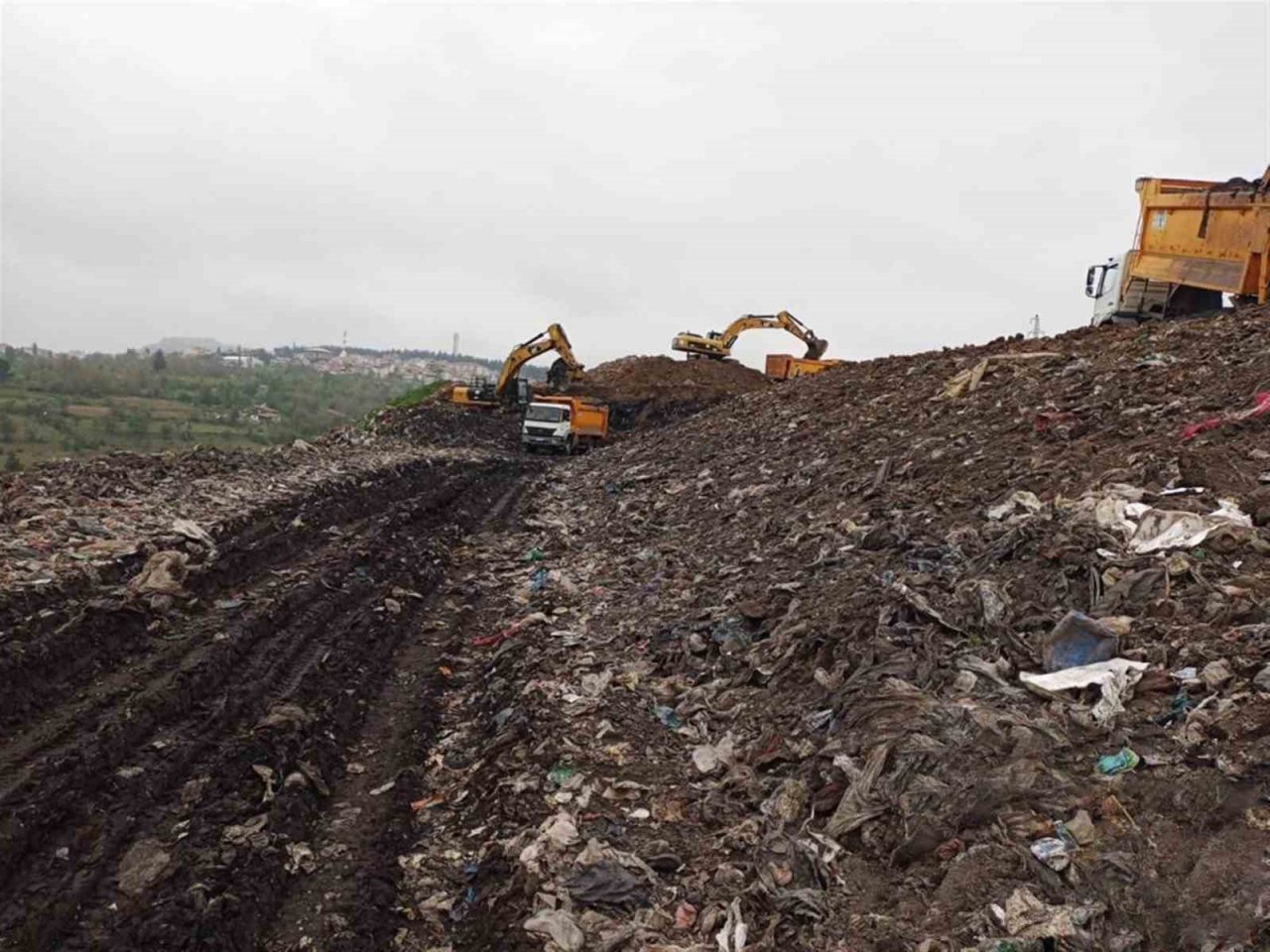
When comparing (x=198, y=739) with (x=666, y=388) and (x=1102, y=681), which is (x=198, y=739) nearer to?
(x=1102, y=681)

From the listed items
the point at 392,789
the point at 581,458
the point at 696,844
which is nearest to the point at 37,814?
the point at 392,789

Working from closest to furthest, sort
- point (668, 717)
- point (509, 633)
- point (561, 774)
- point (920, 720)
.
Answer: point (920, 720), point (561, 774), point (668, 717), point (509, 633)

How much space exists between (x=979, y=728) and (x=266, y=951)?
121 inches

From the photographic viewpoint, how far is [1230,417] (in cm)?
580

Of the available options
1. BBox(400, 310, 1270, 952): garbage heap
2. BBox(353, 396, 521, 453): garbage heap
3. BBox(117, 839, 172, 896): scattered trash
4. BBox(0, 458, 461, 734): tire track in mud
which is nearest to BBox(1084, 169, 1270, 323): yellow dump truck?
BBox(400, 310, 1270, 952): garbage heap

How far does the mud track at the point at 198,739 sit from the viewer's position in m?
3.25

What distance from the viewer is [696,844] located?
3627mm

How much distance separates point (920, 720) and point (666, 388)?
74.7 feet

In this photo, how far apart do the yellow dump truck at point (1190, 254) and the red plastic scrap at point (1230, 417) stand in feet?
17.2

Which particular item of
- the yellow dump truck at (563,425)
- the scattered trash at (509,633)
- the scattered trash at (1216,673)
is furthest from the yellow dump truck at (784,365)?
the scattered trash at (1216,673)

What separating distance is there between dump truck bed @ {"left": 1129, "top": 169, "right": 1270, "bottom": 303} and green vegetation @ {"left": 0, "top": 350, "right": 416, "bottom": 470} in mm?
17379

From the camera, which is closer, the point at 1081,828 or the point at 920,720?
the point at 1081,828

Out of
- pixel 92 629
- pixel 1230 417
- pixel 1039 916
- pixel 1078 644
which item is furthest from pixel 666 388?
pixel 1039 916

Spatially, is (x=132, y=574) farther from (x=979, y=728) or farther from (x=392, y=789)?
(x=979, y=728)
